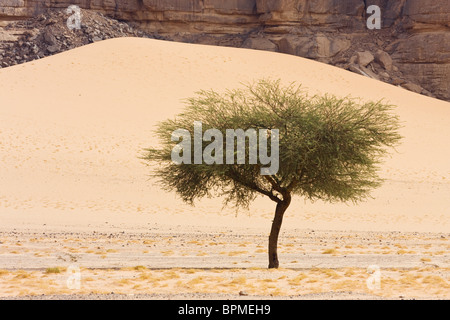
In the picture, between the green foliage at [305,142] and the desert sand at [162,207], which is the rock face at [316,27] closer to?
the desert sand at [162,207]

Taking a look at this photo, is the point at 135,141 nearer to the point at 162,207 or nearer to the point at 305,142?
the point at 162,207

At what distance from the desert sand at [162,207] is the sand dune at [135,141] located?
0.10 meters

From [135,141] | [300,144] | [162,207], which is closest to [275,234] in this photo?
[300,144]

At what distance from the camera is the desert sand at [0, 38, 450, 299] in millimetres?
11008

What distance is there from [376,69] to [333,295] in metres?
43.8

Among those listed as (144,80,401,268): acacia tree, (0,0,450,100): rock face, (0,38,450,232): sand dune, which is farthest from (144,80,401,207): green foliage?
(0,0,450,100): rock face

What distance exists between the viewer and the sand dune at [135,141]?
22875 mm

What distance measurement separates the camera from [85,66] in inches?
1538

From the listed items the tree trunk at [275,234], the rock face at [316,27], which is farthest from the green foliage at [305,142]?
the rock face at [316,27]

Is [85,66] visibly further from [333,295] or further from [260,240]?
[333,295]

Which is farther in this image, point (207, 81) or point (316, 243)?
point (207, 81)

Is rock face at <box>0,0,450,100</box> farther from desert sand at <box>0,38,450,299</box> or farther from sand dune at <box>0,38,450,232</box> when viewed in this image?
sand dune at <box>0,38,450,232</box>

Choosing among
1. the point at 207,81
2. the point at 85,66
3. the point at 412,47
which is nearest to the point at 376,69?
the point at 412,47
